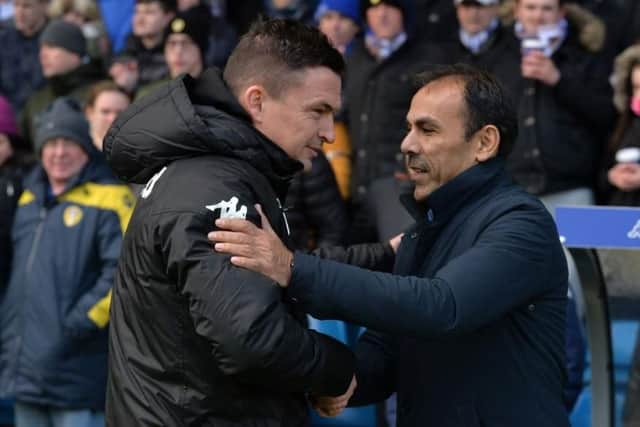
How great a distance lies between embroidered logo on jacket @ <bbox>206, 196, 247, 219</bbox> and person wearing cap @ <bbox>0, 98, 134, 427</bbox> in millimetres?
3264

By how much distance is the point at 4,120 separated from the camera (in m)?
7.68

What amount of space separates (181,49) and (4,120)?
4.33 feet

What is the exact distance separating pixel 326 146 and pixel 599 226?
3622mm

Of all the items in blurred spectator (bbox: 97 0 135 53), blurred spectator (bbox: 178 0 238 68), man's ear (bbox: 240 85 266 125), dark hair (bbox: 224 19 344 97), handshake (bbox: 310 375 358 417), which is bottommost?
blurred spectator (bbox: 97 0 135 53)

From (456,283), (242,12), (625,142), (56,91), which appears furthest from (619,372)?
(242,12)

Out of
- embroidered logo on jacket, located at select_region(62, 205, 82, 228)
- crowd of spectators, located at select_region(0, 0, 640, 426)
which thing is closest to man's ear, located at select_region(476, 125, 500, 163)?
crowd of spectators, located at select_region(0, 0, 640, 426)

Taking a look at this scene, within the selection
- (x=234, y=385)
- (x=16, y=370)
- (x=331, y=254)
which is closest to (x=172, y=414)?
(x=234, y=385)

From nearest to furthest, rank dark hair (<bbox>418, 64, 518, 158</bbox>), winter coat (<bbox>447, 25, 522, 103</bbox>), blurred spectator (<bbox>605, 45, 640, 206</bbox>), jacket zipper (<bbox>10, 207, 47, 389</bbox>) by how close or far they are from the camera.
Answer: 1. dark hair (<bbox>418, 64, 518, 158</bbox>)
2. jacket zipper (<bbox>10, 207, 47, 389</bbox>)
3. blurred spectator (<bbox>605, 45, 640, 206</bbox>)
4. winter coat (<bbox>447, 25, 522, 103</bbox>)

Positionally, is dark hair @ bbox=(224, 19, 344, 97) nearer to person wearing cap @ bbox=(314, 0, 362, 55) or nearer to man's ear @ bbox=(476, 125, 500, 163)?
man's ear @ bbox=(476, 125, 500, 163)

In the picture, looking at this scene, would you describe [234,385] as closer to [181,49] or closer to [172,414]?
[172,414]

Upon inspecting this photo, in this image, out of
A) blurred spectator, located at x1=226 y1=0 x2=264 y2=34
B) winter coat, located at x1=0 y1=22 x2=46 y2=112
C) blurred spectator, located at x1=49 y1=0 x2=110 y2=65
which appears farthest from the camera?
blurred spectator, located at x1=49 y1=0 x2=110 y2=65

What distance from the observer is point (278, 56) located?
360cm

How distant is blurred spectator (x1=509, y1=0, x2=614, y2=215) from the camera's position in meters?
7.36

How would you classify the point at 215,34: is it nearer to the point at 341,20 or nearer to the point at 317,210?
the point at 341,20
